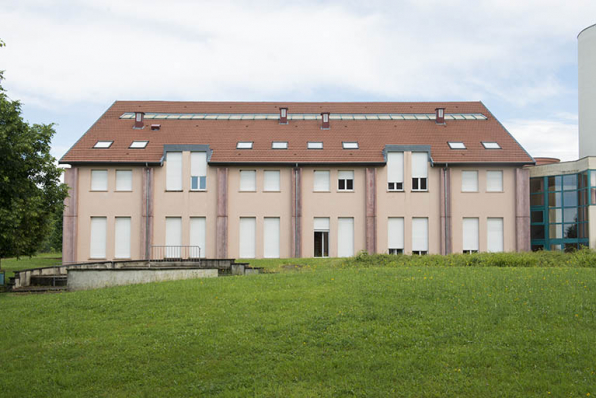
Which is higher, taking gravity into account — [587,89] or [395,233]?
[587,89]

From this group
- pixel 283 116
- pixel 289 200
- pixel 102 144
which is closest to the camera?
pixel 289 200

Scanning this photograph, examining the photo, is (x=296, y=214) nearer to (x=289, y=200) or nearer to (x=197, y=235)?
(x=289, y=200)

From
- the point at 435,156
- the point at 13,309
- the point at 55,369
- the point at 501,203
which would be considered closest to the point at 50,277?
the point at 13,309

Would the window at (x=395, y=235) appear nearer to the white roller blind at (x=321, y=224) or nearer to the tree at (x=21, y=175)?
the white roller blind at (x=321, y=224)

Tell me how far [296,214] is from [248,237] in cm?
314

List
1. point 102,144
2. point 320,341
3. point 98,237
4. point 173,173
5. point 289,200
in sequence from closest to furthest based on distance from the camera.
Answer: point 320,341 < point 98,237 < point 289,200 < point 173,173 < point 102,144

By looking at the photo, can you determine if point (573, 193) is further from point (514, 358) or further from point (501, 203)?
point (514, 358)

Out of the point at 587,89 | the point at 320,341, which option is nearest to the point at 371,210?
the point at 587,89

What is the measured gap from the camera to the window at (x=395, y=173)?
34.0 meters

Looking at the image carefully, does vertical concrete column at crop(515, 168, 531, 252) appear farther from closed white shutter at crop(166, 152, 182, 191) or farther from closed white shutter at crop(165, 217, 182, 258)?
closed white shutter at crop(166, 152, 182, 191)

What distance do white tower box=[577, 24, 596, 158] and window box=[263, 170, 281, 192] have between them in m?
22.4

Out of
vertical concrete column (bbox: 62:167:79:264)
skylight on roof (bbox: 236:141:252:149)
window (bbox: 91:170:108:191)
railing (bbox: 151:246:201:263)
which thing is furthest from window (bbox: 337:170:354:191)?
vertical concrete column (bbox: 62:167:79:264)

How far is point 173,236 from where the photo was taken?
33.3 m

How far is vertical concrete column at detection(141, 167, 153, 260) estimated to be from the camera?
108 ft
